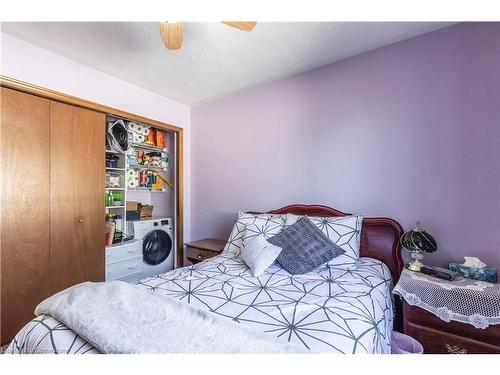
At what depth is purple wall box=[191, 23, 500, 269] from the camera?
1608 mm

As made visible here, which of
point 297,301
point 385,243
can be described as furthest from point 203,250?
point 385,243

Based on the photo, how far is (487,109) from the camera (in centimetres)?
158

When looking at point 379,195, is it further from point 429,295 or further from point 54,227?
point 54,227

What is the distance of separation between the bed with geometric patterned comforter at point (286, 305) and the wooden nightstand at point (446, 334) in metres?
0.22

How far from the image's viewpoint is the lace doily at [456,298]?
1.22 metres

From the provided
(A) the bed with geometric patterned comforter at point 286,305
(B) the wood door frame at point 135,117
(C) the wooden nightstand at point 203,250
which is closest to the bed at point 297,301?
(A) the bed with geometric patterned comforter at point 286,305

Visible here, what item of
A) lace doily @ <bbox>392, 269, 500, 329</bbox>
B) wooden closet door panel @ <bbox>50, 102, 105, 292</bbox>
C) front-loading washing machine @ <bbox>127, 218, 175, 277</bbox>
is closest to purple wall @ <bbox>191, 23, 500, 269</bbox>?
lace doily @ <bbox>392, 269, 500, 329</bbox>

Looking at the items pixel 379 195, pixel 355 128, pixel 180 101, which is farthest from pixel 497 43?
pixel 180 101

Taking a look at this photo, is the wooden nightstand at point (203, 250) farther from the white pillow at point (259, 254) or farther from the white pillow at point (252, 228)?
the white pillow at point (259, 254)

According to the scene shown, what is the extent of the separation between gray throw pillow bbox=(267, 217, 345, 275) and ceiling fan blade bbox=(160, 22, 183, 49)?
151 centimetres

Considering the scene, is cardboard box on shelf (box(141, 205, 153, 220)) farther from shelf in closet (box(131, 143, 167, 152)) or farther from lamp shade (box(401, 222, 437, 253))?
lamp shade (box(401, 222, 437, 253))

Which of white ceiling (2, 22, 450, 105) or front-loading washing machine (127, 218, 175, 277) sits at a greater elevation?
white ceiling (2, 22, 450, 105)

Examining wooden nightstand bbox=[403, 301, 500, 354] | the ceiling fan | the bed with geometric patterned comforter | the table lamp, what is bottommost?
wooden nightstand bbox=[403, 301, 500, 354]
